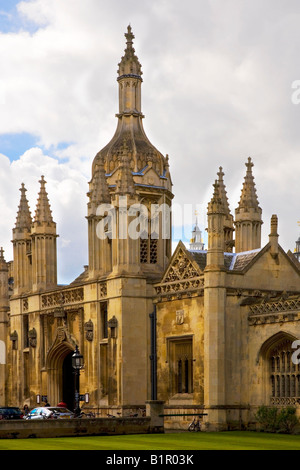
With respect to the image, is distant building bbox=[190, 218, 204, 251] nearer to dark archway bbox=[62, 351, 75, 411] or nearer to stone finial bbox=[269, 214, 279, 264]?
dark archway bbox=[62, 351, 75, 411]

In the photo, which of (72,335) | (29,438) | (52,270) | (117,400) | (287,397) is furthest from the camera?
(52,270)

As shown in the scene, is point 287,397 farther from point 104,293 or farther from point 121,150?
point 121,150

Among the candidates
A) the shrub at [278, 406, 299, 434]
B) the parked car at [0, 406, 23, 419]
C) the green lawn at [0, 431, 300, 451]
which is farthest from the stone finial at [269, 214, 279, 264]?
the parked car at [0, 406, 23, 419]

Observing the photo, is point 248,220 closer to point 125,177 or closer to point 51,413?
point 125,177

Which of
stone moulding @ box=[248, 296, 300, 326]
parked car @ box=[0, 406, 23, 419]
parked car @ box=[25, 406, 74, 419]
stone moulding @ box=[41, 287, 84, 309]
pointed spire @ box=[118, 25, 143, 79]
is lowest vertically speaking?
parked car @ box=[0, 406, 23, 419]

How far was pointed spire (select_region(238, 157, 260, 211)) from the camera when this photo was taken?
167 feet

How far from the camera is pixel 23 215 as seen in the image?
58.5 m

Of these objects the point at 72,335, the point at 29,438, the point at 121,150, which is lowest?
the point at 29,438

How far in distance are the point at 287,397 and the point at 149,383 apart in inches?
355

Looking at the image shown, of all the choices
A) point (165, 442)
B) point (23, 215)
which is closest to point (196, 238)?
point (23, 215)

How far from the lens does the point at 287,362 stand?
136ft

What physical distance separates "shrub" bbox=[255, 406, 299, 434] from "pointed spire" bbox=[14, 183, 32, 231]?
71.1 feet
